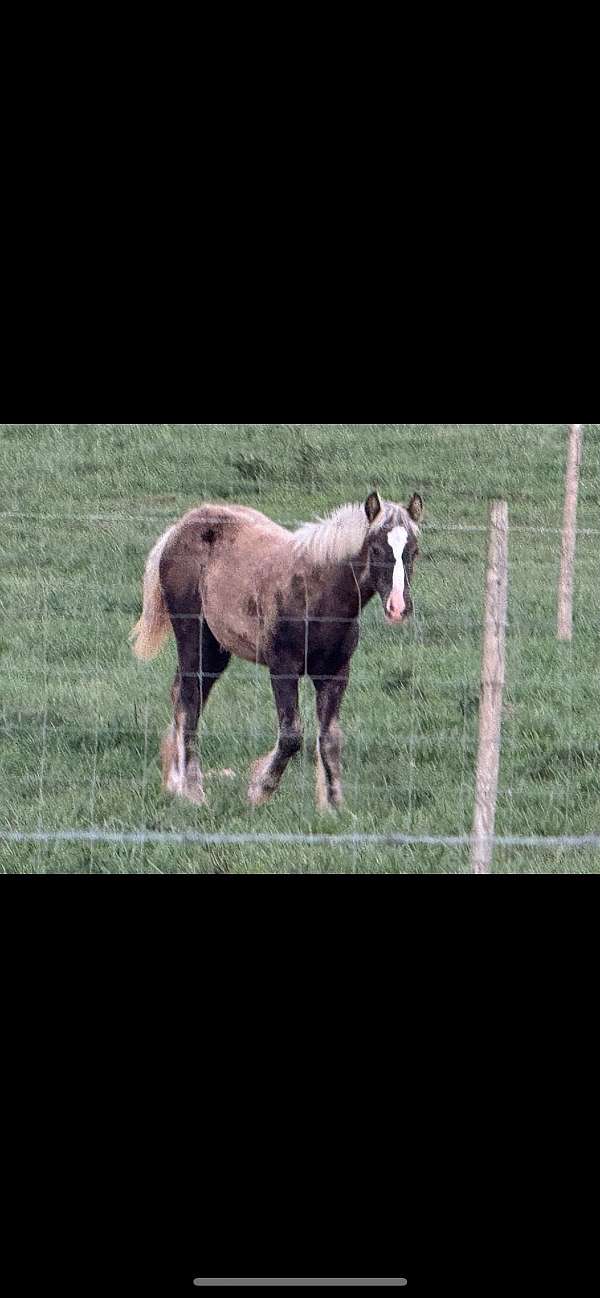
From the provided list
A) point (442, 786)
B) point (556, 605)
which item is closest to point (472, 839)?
point (442, 786)

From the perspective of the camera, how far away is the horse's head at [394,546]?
316 inches

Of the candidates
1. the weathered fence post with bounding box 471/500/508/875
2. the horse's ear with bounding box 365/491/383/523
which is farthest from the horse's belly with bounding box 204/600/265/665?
the weathered fence post with bounding box 471/500/508/875

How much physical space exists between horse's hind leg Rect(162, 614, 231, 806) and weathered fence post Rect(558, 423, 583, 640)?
2.31 meters

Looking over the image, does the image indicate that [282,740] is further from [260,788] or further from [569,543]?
[569,543]

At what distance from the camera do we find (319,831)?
27.5ft

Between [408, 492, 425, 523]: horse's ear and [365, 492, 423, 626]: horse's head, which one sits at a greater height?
[408, 492, 425, 523]: horse's ear

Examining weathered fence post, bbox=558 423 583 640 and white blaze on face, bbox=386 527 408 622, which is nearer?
white blaze on face, bbox=386 527 408 622

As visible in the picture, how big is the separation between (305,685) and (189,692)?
0.66 meters

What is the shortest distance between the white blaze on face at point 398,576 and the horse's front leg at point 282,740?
0.66 m

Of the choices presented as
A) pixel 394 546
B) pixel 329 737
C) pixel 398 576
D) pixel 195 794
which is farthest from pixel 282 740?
pixel 394 546

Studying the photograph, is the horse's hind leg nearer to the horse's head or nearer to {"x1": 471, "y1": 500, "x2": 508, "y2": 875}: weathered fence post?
the horse's head

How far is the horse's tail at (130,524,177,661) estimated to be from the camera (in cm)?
882

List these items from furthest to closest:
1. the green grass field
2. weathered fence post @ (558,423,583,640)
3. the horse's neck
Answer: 1. weathered fence post @ (558,423,583,640)
2. the green grass field
3. the horse's neck

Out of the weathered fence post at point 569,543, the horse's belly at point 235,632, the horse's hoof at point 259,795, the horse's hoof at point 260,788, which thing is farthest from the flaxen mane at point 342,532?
the weathered fence post at point 569,543
